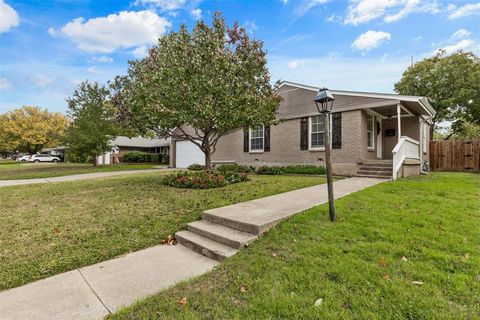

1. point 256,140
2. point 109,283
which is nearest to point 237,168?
point 256,140

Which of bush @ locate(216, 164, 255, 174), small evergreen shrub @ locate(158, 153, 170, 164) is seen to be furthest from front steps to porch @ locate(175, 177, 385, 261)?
small evergreen shrub @ locate(158, 153, 170, 164)

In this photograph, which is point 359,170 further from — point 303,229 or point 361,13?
point 303,229

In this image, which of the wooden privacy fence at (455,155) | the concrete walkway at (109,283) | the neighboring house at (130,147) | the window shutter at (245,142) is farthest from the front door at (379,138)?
the neighboring house at (130,147)

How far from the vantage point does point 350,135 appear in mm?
11258

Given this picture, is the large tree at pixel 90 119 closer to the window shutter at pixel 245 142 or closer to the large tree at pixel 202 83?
the window shutter at pixel 245 142

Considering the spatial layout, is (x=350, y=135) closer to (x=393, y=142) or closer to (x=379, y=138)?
(x=379, y=138)

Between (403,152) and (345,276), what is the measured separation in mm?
9377

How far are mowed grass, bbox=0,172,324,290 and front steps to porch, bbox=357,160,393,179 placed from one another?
4.19m

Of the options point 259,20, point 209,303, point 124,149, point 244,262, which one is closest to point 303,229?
point 244,262

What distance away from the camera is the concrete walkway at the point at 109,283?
2502 millimetres

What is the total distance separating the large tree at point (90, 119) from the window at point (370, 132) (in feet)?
53.6

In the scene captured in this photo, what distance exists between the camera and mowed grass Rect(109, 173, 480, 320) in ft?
7.13

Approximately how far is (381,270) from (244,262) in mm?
1569

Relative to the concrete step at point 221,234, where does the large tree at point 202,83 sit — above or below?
above
